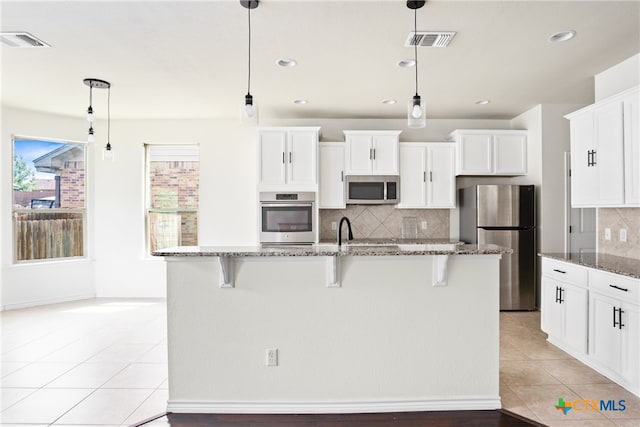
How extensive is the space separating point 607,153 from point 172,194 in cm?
521

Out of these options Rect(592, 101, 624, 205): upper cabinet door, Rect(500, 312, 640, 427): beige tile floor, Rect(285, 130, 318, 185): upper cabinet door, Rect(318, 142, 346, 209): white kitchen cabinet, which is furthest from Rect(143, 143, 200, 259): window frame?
Rect(592, 101, 624, 205): upper cabinet door

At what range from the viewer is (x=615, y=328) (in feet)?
8.40

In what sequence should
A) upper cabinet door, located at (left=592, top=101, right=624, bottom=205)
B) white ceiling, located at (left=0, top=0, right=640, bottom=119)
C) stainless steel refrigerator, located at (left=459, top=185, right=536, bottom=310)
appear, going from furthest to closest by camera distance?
stainless steel refrigerator, located at (left=459, top=185, right=536, bottom=310) → upper cabinet door, located at (left=592, top=101, right=624, bottom=205) → white ceiling, located at (left=0, top=0, right=640, bottom=119)

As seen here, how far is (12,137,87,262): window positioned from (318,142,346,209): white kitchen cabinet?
357 cm

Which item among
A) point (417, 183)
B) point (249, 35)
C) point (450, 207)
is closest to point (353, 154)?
point (417, 183)

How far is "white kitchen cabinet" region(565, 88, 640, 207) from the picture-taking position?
8.84 feet

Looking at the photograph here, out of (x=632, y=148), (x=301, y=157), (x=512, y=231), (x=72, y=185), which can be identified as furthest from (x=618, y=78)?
(x=72, y=185)

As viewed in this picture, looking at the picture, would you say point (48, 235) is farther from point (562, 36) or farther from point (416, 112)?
point (562, 36)

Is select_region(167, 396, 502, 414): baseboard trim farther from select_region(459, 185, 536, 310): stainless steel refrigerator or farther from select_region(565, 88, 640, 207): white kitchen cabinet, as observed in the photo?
select_region(459, 185, 536, 310): stainless steel refrigerator

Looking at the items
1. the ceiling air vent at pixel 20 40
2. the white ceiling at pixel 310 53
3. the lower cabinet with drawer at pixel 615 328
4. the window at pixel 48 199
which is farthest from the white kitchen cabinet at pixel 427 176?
the window at pixel 48 199

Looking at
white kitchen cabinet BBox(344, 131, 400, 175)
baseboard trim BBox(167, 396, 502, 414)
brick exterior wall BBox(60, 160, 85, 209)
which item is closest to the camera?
baseboard trim BBox(167, 396, 502, 414)

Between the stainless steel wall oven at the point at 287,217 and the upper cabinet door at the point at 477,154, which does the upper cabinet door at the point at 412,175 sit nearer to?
the upper cabinet door at the point at 477,154

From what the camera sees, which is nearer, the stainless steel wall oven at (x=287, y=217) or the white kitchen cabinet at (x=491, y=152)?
the stainless steel wall oven at (x=287, y=217)

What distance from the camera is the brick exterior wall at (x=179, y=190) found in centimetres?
531
